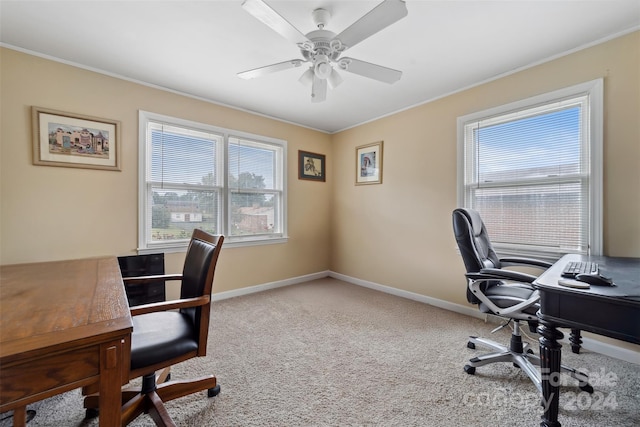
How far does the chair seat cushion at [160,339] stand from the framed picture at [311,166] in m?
2.94

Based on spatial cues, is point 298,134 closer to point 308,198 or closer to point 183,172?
point 308,198

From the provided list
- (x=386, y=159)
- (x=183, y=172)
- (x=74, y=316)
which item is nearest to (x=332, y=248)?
(x=386, y=159)

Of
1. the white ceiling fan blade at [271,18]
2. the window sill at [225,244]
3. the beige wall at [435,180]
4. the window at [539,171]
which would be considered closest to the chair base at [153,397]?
the window sill at [225,244]

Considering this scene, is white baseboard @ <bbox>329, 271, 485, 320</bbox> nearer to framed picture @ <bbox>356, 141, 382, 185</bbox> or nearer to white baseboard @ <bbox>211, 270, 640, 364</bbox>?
white baseboard @ <bbox>211, 270, 640, 364</bbox>

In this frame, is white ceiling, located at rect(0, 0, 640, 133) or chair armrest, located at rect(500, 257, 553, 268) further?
chair armrest, located at rect(500, 257, 553, 268)

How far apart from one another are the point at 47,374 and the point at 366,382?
1.62 m

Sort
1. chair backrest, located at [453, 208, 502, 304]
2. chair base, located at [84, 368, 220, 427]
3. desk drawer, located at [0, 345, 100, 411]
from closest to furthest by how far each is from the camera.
Result: desk drawer, located at [0, 345, 100, 411] → chair base, located at [84, 368, 220, 427] → chair backrest, located at [453, 208, 502, 304]

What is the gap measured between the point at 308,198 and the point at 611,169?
329 centimetres

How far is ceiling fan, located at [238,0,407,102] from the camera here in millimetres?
1397

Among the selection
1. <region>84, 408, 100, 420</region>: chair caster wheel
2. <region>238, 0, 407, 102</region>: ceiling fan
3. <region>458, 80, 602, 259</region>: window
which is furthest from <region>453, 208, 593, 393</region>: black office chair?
<region>84, 408, 100, 420</region>: chair caster wheel

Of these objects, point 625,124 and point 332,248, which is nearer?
point 625,124

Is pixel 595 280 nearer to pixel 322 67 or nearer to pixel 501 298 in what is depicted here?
pixel 501 298

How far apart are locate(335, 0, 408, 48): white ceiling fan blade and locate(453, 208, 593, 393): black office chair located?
1.36m

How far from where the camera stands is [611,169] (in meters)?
2.05
